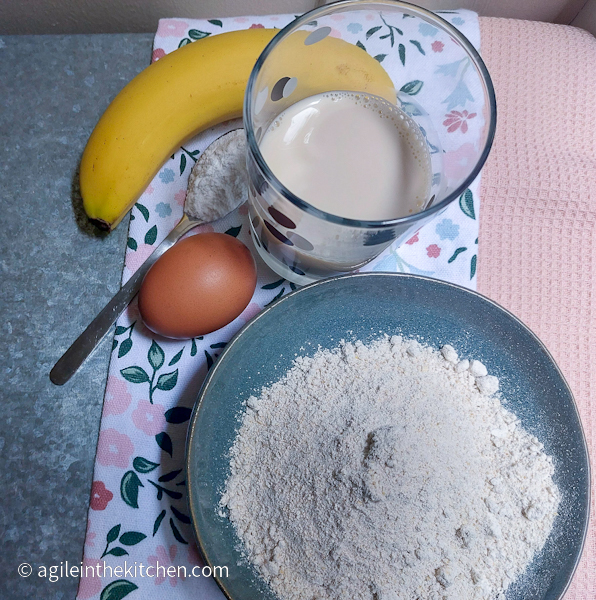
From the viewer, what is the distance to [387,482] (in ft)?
2.06

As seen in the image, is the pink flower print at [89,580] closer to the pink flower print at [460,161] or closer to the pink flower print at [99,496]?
the pink flower print at [99,496]

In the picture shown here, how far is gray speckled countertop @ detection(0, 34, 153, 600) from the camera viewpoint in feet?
2.48

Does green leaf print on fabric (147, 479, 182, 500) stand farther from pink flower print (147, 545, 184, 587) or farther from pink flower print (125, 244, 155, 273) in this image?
pink flower print (125, 244, 155, 273)

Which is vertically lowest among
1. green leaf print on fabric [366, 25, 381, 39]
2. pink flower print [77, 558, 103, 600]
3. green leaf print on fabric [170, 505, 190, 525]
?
pink flower print [77, 558, 103, 600]

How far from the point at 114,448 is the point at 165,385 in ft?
0.35

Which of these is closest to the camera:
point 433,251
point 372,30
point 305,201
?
point 305,201

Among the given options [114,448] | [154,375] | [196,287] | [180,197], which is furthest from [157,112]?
[114,448]

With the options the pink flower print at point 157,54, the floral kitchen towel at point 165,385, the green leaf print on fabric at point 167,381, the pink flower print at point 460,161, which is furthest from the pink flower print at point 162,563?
the pink flower print at point 157,54

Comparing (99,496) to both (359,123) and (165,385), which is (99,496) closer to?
(165,385)

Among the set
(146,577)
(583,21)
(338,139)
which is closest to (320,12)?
(338,139)

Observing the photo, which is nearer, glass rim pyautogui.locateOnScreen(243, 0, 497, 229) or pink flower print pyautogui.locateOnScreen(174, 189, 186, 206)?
glass rim pyautogui.locateOnScreen(243, 0, 497, 229)

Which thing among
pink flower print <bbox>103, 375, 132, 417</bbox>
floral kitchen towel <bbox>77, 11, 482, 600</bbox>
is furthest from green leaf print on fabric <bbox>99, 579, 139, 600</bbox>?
pink flower print <bbox>103, 375, 132, 417</bbox>

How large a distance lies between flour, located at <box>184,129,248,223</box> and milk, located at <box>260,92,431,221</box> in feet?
0.35

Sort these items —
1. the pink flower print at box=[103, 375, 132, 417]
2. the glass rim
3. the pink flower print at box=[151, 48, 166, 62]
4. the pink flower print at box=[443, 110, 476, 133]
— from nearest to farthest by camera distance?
the glass rim
the pink flower print at box=[443, 110, 476, 133]
the pink flower print at box=[103, 375, 132, 417]
the pink flower print at box=[151, 48, 166, 62]
